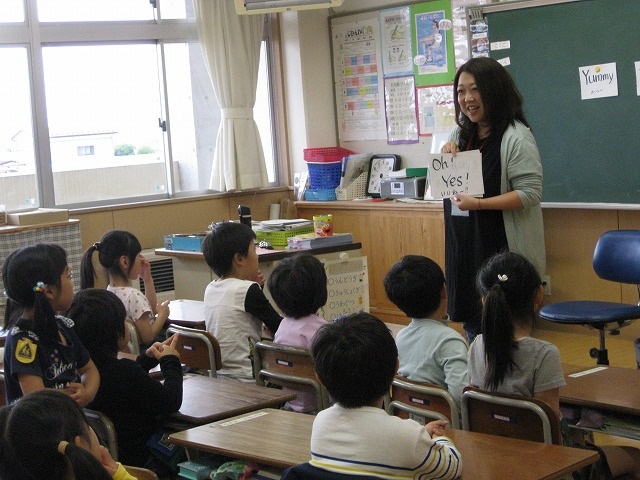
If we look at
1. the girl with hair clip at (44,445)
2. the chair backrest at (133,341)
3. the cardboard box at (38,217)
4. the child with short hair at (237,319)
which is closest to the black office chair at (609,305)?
the child with short hair at (237,319)

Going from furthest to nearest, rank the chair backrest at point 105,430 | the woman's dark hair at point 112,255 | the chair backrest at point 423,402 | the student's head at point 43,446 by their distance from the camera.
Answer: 1. the woman's dark hair at point 112,255
2. the chair backrest at point 105,430
3. the chair backrest at point 423,402
4. the student's head at point 43,446

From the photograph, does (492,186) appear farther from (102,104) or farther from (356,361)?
(102,104)

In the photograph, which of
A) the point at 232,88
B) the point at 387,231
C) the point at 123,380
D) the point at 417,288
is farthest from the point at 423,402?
the point at 232,88

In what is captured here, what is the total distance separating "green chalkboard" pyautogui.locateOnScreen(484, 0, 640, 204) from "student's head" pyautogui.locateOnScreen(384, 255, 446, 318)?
8.61ft

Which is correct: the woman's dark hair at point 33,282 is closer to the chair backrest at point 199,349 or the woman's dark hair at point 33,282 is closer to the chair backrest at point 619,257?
the chair backrest at point 199,349

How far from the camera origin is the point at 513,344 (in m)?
2.36

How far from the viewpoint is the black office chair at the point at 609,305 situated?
13.4 feet

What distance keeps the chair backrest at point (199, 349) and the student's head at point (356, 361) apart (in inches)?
52.0

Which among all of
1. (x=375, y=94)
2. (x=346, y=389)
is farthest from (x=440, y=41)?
(x=346, y=389)

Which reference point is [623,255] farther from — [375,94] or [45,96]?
[45,96]

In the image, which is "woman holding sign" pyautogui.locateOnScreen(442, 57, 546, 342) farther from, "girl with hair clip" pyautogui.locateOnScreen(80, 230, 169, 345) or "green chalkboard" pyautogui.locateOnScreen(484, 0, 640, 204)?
"green chalkboard" pyautogui.locateOnScreen(484, 0, 640, 204)

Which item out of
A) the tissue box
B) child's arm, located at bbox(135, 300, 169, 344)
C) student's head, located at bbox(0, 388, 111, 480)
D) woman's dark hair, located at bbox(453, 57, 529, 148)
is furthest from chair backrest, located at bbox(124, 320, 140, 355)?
student's head, located at bbox(0, 388, 111, 480)

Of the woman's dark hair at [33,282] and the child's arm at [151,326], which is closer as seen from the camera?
the woman's dark hair at [33,282]

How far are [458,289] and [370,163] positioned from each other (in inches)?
139
